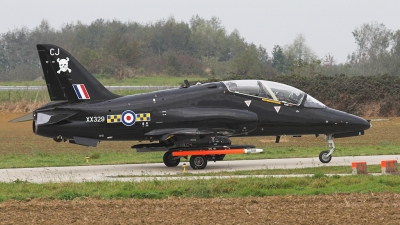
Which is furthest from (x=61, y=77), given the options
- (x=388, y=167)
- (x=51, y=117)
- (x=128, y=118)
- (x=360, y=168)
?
(x=388, y=167)

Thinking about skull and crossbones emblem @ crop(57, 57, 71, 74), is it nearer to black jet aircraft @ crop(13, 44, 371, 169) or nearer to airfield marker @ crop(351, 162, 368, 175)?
black jet aircraft @ crop(13, 44, 371, 169)

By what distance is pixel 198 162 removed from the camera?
22328mm

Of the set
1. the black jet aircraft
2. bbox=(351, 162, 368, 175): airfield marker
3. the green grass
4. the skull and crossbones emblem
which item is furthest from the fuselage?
bbox=(351, 162, 368, 175): airfield marker

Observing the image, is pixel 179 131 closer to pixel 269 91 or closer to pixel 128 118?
pixel 128 118

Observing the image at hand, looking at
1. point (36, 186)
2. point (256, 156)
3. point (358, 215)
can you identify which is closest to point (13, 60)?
point (256, 156)

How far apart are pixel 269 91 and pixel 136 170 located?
4997 millimetres

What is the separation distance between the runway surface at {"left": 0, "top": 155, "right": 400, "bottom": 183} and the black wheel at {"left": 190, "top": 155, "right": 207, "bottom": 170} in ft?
0.62

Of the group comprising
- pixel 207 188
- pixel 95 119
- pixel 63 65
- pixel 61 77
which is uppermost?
pixel 63 65

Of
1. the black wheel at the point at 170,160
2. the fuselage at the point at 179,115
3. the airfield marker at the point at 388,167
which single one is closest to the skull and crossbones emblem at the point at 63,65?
the fuselage at the point at 179,115

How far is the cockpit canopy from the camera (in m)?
22.9

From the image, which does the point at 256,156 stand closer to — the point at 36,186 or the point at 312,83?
the point at 36,186

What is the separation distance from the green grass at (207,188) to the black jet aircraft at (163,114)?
4202 millimetres

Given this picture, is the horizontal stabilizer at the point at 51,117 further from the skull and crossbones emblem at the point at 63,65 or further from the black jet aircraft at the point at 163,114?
the skull and crossbones emblem at the point at 63,65

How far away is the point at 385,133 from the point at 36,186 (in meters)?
25.0
